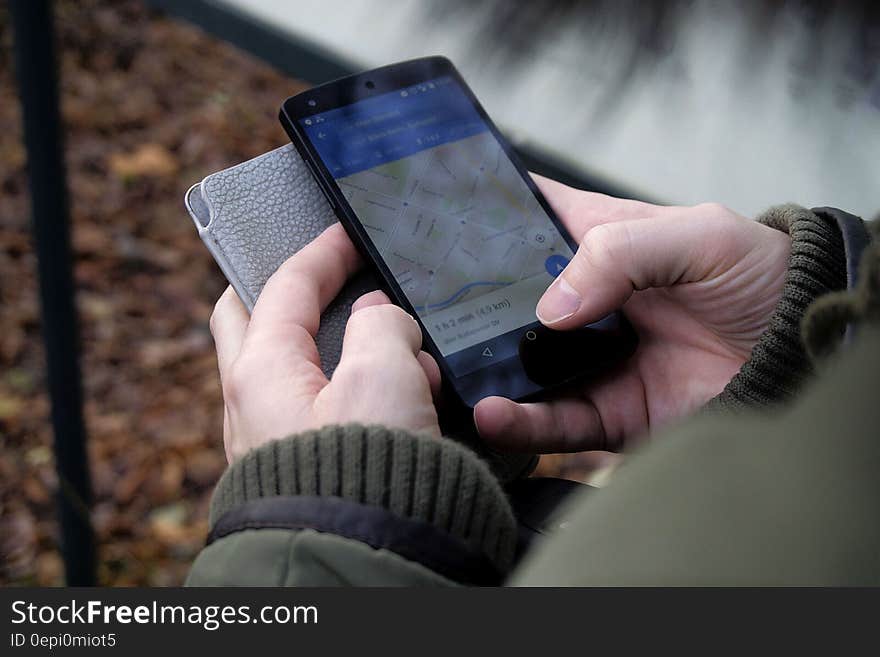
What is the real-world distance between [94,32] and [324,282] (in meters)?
2.36

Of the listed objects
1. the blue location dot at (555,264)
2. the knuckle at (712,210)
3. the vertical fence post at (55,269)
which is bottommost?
the vertical fence post at (55,269)

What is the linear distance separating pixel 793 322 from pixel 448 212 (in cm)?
31

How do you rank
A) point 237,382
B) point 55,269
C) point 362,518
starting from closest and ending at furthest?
1. point 362,518
2. point 237,382
3. point 55,269

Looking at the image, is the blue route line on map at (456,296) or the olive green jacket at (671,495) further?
the blue route line on map at (456,296)

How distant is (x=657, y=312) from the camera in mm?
875

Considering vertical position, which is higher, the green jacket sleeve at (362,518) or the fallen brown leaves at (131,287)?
the green jacket sleeve at (362,518)

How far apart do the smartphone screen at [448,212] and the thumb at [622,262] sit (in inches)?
2.3

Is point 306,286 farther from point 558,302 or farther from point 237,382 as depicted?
point 558,302

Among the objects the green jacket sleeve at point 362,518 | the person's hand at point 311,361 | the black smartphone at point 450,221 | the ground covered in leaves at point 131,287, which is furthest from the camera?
the ground covered in leaves at point 131,287

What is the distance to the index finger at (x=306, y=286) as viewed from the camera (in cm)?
71

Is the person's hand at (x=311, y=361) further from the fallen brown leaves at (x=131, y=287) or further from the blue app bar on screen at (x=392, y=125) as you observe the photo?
the fallen brown leaves at (x=131, y=287)

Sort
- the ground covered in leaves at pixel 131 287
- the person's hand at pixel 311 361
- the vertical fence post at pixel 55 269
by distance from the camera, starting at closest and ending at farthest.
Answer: the person's hand at pixel 311 361 → the vertical fence post at pixel 55 269 → the ground covered in leaves at pixel 131 287

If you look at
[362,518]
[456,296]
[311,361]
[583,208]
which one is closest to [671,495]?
[362,518]

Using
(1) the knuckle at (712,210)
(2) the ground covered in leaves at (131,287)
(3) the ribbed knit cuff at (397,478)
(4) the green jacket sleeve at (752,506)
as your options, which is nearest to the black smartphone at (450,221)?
(1) the knuckle at (712,210)
